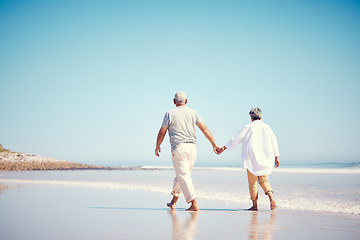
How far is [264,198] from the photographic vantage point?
8.42 metres

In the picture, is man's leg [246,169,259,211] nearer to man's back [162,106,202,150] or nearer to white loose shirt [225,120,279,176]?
white loose shirt [225,120,279,176]

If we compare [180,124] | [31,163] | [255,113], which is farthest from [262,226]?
[31,163]

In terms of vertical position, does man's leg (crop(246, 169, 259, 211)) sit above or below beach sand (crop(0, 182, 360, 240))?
above

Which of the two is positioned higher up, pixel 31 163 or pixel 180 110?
pixel 180 110

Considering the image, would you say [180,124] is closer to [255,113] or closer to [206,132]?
[206,132]

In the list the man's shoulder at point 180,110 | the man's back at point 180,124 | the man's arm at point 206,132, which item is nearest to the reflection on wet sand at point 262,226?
the man's arm at point 206,132

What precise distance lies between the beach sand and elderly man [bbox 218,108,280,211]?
665 millimetres

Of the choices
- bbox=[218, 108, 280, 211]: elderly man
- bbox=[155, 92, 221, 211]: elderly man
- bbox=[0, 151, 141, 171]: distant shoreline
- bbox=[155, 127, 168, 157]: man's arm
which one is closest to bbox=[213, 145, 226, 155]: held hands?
bbox=[218, 108, 280, 211]: elderly man

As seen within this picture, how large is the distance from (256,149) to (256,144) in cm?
9

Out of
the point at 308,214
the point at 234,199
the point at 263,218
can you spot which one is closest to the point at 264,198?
the point at 234,199

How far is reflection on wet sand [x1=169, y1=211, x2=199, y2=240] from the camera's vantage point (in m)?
4.17

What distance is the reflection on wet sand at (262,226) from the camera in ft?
14.0

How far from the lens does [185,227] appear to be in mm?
4754

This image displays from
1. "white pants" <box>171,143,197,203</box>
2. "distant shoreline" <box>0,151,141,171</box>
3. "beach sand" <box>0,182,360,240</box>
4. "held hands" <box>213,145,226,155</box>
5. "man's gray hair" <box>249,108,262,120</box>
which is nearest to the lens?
"beach sand" <box>0,182,360,240</box>
